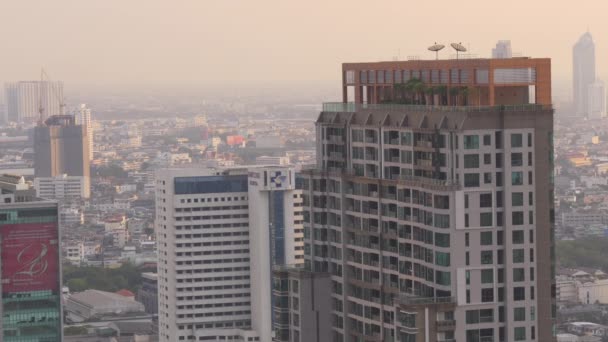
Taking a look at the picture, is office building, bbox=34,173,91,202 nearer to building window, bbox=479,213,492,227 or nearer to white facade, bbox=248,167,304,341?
white facade, bbox=248,167,304,341

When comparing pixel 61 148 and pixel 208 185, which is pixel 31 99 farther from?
pixel 208 185

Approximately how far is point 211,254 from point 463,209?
60.5ft

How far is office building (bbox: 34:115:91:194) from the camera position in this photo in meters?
75.7

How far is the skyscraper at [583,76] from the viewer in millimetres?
56594

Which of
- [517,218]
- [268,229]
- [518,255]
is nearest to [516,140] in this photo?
[517,218]

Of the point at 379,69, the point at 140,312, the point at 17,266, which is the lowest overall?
the point at 140,312

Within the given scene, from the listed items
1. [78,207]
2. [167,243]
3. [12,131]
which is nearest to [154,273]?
[167,243]

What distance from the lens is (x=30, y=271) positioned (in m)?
21.2

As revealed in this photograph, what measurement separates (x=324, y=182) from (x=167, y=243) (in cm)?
1672

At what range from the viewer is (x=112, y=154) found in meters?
83.7

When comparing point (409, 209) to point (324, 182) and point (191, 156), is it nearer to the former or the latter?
point (324, 182)

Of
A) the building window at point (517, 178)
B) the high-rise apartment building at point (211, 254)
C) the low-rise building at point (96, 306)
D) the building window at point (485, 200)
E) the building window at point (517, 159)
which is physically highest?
the building window at point (517, 159)

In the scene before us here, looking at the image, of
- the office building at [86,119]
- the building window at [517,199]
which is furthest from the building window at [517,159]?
the office building at [86,119]

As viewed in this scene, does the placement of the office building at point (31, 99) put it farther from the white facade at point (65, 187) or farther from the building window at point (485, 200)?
the building window at point (485, 200)
